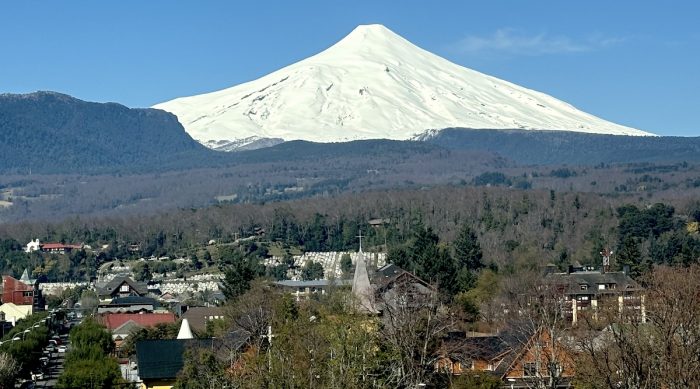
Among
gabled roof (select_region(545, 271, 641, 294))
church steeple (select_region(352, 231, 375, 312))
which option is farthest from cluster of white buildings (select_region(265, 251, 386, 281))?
church steeple (select_region(352, 231, 375, 312))

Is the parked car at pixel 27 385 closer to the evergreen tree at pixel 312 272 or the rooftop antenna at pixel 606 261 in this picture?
the rooftop antenna at pixel 606 261

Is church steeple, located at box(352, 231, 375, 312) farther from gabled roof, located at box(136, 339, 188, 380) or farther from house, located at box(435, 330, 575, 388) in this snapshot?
gabled roof, located at box(136, 339, 188, 380)

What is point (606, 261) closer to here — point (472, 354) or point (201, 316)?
point (201, 316)

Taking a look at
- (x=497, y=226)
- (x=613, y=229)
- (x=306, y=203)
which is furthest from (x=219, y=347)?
(x=306, y=203)

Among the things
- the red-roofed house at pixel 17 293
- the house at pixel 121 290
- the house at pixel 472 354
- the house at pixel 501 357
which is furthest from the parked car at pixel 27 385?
the house at pixel 121 290

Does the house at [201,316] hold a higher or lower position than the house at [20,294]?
higher

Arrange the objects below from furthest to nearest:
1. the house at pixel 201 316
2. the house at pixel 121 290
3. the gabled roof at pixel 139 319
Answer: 1. the house at pixel 121 290
2. the gabled roof at pixel 139 319
3. the house at pixel 201 316

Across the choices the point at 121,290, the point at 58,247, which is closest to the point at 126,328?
the point at 121,290
